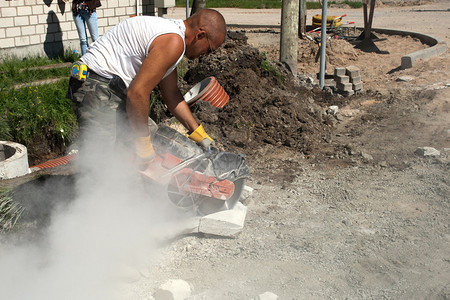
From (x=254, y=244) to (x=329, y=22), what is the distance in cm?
1107

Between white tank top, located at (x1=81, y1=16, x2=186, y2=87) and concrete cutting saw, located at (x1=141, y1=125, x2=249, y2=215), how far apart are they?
1.88ft

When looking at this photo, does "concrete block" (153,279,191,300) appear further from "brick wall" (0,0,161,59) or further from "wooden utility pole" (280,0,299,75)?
"brick wall" (0,0,161,59)

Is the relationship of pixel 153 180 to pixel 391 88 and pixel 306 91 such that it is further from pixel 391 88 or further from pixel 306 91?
pixel 391 88

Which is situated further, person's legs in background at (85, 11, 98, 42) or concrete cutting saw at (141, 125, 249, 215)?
person's legs in background at (85, 11, 98, 42)

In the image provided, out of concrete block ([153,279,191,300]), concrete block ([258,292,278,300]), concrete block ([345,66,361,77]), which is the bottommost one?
concrete block ([153,279,191,300])

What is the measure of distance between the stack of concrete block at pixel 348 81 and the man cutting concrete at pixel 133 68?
4597mm

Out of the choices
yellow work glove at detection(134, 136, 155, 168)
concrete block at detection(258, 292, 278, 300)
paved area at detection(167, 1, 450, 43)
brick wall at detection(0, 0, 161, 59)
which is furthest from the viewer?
paved area at detection(167, 1, 450, 43)

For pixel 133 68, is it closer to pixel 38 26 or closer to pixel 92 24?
pixel 92 24

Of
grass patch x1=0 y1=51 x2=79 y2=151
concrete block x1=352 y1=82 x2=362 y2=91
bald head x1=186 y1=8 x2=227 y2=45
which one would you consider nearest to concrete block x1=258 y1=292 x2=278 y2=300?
bald head x1=186 y1=8 x2=227 y2=45

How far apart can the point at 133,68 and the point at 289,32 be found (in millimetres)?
5120

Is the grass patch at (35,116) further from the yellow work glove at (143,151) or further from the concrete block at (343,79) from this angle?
the concrete block at (343,79)

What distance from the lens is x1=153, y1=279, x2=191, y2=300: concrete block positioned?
2873 millimetres

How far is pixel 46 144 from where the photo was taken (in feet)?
19.1

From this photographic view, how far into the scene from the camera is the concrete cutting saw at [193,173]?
11.3ft
